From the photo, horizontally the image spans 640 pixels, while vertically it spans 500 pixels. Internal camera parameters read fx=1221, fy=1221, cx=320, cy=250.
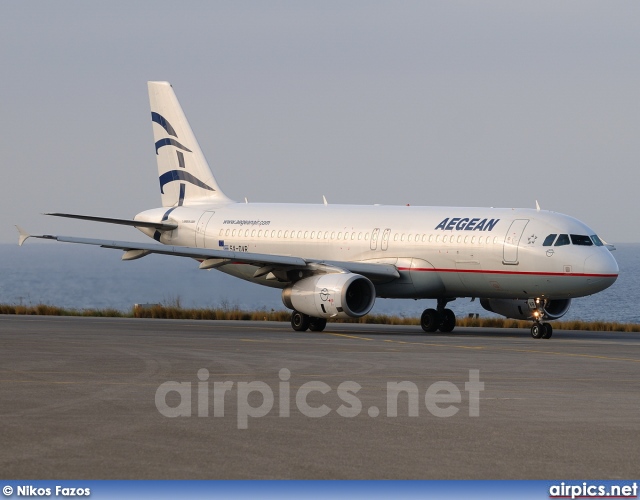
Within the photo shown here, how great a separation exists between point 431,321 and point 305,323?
4.15 m

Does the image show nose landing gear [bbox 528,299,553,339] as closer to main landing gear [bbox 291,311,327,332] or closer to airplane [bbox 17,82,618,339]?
airplane [bbox 17,82,618,339]

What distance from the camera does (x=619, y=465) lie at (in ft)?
36.4

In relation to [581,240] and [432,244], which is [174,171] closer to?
[432,244]

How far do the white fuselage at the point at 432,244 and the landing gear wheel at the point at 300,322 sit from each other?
2.64 meters

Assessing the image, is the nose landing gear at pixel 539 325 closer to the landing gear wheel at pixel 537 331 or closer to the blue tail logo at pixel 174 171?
the landing gear wheel at pixel 537 331

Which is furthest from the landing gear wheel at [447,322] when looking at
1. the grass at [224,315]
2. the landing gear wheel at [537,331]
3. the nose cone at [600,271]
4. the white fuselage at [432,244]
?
the nose cone at [600,271]

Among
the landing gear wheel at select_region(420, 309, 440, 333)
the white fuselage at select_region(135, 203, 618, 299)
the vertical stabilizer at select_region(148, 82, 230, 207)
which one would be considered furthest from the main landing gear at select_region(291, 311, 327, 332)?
the vertical stabilizer at select_region(148, 82, 230, 207)

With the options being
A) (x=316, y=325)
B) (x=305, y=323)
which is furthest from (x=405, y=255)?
(x=305, y=323)

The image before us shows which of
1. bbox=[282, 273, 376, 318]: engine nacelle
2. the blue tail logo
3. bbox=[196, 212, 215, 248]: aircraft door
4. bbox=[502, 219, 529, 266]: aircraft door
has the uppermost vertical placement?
the blue tail logo

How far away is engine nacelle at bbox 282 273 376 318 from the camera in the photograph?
33.1 m

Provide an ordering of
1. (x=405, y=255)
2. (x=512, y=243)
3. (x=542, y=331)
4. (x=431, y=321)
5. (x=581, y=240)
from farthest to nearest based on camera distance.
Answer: (x=431, y=321), (x=405, y=255), (x=512, y=243), (x=581, y=240), (x=542, y=331)

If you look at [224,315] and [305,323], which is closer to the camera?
[305,323]

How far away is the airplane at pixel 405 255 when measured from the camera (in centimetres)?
3297

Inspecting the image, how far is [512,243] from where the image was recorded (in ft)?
110
